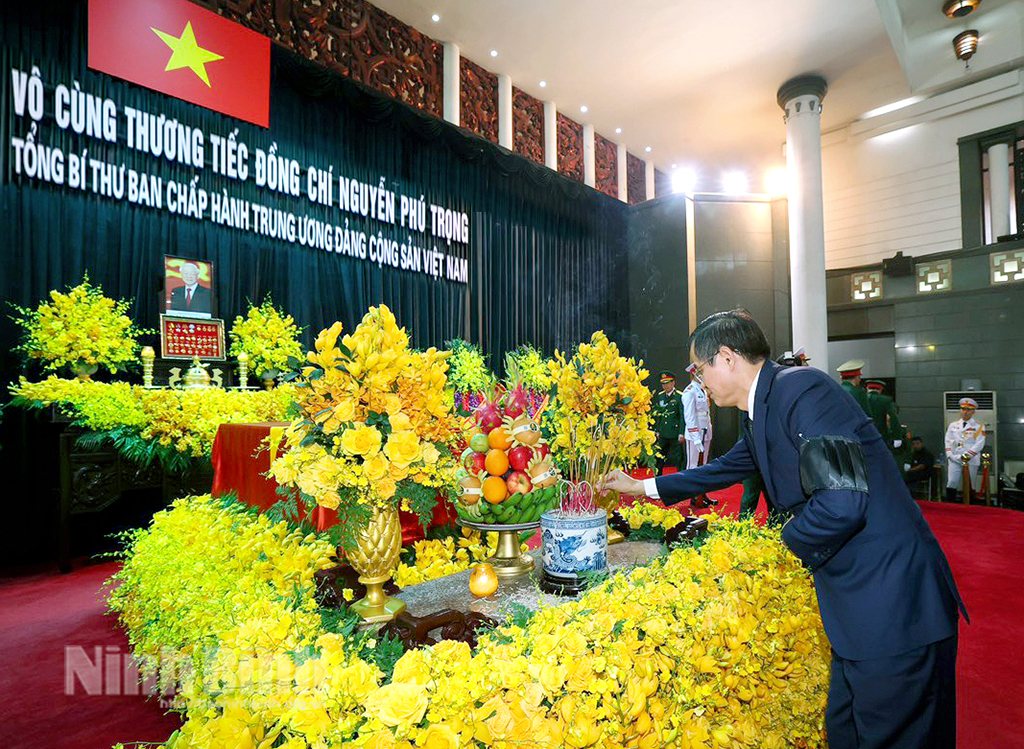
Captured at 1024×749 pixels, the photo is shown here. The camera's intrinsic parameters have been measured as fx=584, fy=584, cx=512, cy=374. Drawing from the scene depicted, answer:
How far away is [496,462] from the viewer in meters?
1.48

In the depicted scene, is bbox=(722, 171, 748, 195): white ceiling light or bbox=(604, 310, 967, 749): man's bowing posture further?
bbox=(722, 171, 748, 195): white ceiling light

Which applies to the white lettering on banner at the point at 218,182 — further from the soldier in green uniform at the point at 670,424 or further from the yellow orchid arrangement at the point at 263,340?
the soldier in green uniform at the point at 670,424

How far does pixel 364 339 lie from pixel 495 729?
0.81 m

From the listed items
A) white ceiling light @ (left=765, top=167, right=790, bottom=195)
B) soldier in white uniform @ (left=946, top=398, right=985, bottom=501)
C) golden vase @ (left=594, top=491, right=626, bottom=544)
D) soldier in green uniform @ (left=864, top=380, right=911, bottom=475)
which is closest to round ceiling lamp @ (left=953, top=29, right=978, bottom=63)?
white ceiling light @ (left=765, top=167, right=790, bottom=195)

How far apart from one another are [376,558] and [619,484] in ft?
2.68

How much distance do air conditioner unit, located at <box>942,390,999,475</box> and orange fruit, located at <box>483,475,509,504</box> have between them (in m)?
8.68

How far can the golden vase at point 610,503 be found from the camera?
1.96m

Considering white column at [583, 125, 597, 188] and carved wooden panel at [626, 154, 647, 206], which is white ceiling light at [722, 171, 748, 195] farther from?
white column at [583, 125, 597, 188]

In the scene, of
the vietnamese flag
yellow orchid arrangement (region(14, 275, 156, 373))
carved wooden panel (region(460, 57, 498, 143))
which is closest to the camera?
yellow orchid arrangement (region(14, 275, 156, 373))

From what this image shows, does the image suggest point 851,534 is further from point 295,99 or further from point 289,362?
point 295,99

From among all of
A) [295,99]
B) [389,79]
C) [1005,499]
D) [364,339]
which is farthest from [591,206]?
[364,339]

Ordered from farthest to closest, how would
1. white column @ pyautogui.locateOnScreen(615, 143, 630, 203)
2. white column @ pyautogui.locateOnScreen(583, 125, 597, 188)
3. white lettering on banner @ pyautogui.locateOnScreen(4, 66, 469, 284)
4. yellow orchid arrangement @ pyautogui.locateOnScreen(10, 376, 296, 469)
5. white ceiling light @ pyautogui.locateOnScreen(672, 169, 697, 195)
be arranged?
white ceiling light @ pyautogui.locateOnScreen(672, 169, 697, 195)
white column @ pyautogui.locateOnScreen(615, 143, 630, 203)
white column @ pyautogui.locateOnScreen(583, 125, 597, 188)
white lettering on banner @ pyautogui.locateOnScreen(4, 66, 469, 284)
yellow orchid arrangement @ pyautogui.locateOnScreen(10, 376, 296, 469)

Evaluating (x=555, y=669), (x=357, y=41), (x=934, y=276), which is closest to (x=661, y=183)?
(x=934, y=276)

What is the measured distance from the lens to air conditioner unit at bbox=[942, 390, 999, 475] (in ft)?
25.4
